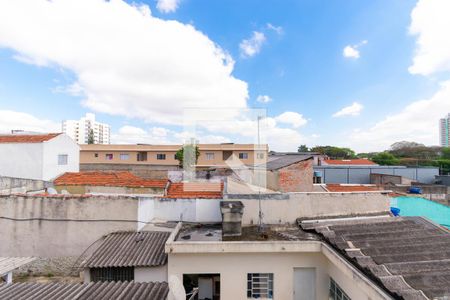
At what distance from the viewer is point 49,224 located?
877 centimetres

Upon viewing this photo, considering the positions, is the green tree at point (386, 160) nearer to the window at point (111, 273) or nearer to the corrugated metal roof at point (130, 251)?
the corrugated metal roof at point (130, 251)

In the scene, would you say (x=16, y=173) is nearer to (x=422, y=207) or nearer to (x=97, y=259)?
(x=97, y=259)

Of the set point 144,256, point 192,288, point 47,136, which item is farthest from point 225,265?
point 47,136

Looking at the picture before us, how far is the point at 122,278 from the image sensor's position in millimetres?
7449

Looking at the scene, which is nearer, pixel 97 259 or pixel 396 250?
pixel 396 250

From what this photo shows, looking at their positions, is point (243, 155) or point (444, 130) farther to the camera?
point (444, 130)

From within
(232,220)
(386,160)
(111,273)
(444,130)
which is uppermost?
(444,130)

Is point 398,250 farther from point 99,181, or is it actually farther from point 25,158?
point 25,158

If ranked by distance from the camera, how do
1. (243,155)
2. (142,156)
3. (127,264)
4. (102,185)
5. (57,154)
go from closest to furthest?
(127,264) < (102,185) < (57,154) < (142,156) < (243,155)

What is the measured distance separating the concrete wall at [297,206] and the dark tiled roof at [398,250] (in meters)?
0.72

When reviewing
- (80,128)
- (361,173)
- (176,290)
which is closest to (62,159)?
(176,290)

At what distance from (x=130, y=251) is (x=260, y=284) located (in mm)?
4126

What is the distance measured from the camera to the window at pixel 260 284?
664 cm

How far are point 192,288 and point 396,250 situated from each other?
18.7 ft
